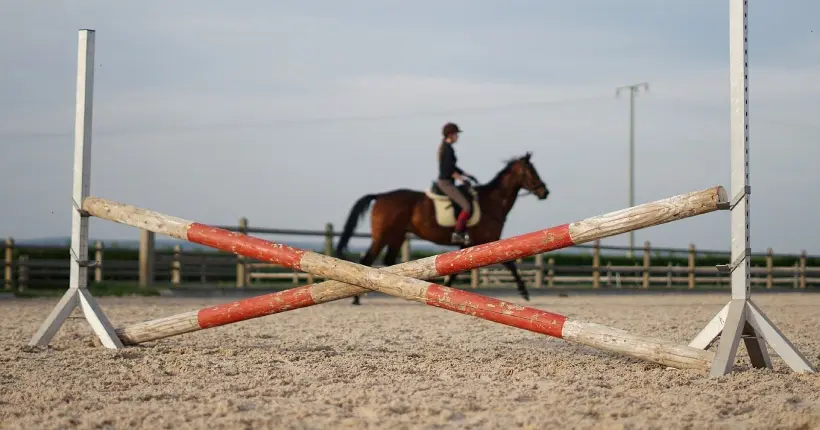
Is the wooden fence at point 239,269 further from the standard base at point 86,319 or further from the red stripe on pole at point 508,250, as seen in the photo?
the red stripe on pole at point 508,250

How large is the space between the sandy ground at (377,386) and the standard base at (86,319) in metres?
0.09

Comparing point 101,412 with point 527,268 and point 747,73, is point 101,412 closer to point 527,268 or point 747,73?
point 747,73

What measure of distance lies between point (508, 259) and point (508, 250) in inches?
2.4

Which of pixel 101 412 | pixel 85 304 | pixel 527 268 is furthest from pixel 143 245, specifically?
pixel 101 412

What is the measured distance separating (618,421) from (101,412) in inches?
70.4

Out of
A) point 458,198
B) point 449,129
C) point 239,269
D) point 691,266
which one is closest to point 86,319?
point 449,129

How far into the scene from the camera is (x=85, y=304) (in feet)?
17.1

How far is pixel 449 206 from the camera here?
1151 cm

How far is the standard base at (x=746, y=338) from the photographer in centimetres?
390

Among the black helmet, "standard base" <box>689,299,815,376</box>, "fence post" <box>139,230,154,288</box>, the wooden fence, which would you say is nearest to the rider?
the black helmet

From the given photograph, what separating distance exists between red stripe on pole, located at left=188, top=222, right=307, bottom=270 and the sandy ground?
53 centimetres

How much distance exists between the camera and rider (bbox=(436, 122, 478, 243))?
422 inches

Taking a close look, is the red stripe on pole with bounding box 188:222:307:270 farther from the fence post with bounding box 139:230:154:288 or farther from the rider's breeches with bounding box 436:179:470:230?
the fence post with bounding box 139:230:154:288

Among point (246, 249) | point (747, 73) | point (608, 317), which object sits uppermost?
point (747, 73)
